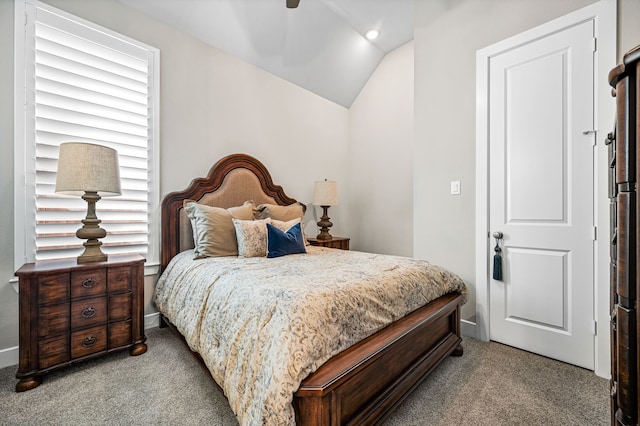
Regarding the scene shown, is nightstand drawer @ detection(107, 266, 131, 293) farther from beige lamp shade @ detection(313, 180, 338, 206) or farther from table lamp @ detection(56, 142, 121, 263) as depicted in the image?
beige lamp shade @ detection(313, 180, 338, 206)

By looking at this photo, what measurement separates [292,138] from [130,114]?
6.04ft

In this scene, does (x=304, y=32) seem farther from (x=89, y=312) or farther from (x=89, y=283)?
(x=89, y=312)

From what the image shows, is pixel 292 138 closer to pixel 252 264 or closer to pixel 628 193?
pixel 252 264

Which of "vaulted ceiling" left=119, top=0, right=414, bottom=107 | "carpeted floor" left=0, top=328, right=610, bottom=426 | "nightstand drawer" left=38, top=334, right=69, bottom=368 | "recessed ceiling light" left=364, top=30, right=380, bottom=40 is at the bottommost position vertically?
"carpeted floor" left=0, top=328, right=610, bottom=426

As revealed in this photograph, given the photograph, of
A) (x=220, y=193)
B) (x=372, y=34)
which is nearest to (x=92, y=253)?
(x=220, y=193)

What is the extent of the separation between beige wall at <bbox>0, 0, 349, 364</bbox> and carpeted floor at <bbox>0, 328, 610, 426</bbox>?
72cm

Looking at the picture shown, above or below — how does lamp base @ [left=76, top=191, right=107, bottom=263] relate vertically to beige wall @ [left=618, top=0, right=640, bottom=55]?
below

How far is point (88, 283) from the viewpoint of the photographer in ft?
6.23

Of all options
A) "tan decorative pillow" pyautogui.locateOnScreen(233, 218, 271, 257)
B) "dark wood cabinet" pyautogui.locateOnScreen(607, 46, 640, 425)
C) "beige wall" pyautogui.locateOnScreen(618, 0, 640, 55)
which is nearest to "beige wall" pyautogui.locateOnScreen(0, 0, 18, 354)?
"tan decorative pillow" pyautogui.locateOnScreen(233, 218, 271, 257)

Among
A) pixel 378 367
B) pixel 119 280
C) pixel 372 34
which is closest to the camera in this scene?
pixel 378 367

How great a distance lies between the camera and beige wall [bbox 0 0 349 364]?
197 centimetres

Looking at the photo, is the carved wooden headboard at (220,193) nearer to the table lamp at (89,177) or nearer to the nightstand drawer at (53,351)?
the table lamp at (89,177)

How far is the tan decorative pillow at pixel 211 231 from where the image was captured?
7.82ft

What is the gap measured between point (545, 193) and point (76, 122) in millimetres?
3616
